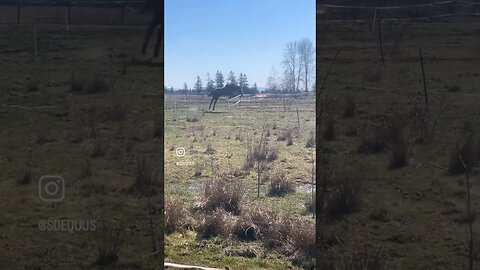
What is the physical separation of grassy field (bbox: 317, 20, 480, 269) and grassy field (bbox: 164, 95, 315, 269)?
0.18 meters

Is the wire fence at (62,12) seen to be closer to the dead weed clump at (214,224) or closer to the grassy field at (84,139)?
the grassy field at (84,139)

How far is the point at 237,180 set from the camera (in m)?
2.75

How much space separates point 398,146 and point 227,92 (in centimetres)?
102

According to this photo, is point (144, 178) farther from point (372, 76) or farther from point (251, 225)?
point (372, 76)

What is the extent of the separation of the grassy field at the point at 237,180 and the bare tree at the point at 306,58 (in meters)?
0.15

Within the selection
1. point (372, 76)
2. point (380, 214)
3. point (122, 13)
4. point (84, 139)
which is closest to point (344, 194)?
point (380, 214)

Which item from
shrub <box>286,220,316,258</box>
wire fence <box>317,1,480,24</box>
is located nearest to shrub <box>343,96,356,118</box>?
wire fence <box>317,1,480,24</box>

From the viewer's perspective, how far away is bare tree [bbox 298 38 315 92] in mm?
2568

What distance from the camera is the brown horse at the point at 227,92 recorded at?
2664 mm

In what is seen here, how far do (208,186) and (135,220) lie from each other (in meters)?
0.47

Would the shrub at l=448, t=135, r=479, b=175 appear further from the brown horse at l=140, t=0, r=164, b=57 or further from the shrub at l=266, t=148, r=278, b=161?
the brown horse at l=140, t=0, r=164, b=57

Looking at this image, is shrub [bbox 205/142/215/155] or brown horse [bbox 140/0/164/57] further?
shrub [bbox 205/142/215/155]

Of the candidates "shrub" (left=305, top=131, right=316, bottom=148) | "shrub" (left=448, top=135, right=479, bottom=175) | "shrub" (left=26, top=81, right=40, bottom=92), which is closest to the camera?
"shrub" (left=448, top=135, right=479, bottom=175)

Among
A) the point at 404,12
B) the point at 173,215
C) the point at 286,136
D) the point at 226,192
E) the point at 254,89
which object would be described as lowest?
the point at 173,215
